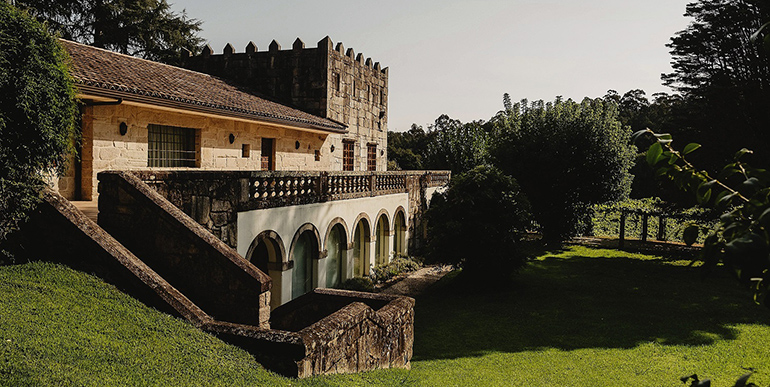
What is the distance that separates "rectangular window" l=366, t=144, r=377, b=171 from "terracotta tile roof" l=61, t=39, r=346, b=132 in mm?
5528

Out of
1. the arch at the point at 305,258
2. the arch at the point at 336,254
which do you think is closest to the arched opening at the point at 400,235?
the arch at the point at 336,254

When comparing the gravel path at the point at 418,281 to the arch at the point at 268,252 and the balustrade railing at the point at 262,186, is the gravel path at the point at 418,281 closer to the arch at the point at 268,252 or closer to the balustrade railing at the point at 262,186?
the balustrade railing at the point at 262,186

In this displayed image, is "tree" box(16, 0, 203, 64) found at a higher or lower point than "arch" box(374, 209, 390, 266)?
higher

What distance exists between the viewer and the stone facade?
71.6ft

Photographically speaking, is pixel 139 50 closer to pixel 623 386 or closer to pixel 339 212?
pixel 339 212

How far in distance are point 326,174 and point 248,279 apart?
6368mm

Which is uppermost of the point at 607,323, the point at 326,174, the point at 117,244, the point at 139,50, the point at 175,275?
the point at 139,50

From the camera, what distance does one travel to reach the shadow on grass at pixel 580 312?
1137cm

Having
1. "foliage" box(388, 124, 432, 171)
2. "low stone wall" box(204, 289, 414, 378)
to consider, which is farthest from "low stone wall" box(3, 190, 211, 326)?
"foliage" box(388, 124, 432, 171)

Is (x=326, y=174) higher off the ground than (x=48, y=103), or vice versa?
(x=48, y=103)

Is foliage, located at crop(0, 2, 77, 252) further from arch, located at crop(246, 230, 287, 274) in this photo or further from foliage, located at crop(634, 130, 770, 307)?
foliage, located at crop(634, 130, 770, 307)

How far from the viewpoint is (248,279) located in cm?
728

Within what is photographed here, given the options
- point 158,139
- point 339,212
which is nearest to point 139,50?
point 158,139

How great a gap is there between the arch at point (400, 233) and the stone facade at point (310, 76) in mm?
3976
